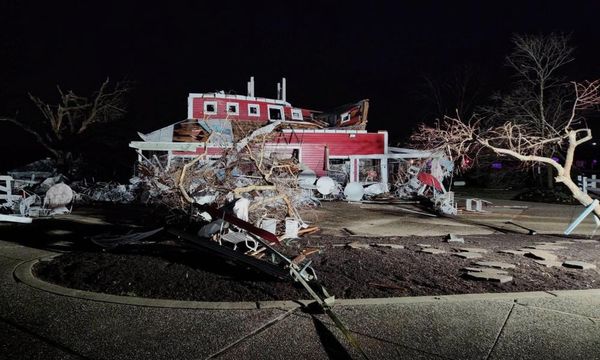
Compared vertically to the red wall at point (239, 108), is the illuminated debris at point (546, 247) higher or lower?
lower

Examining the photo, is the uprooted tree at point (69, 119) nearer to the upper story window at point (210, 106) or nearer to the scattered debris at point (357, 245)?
the upper story window at point (210, 106)

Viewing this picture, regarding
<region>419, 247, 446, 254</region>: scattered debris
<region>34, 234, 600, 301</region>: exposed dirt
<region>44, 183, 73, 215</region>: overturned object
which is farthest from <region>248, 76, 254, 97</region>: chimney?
<region>419, 247, 446, 254</region>: scattered debris

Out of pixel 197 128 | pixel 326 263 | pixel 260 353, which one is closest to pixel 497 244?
pixel 326 263

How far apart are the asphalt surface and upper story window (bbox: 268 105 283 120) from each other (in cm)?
1842

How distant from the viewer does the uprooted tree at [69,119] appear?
23781 millimetres

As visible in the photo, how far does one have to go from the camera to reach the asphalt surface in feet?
10.7

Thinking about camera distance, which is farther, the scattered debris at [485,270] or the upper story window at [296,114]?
the upper story window at [296,114]

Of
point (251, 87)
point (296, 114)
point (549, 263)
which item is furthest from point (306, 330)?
point (251, 87)

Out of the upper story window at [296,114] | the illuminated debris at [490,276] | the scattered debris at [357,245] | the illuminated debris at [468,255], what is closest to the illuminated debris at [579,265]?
the illuminated debris at [468,255]

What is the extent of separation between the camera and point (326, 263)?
595 centimetres

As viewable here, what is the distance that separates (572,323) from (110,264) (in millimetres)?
5390

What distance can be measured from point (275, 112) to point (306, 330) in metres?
19.6

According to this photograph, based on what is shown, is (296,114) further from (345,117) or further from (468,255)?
(468,255)

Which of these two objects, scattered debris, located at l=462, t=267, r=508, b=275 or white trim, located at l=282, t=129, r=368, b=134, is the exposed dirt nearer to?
scattered debris, located at l=462, t=267, r=508, b=275
